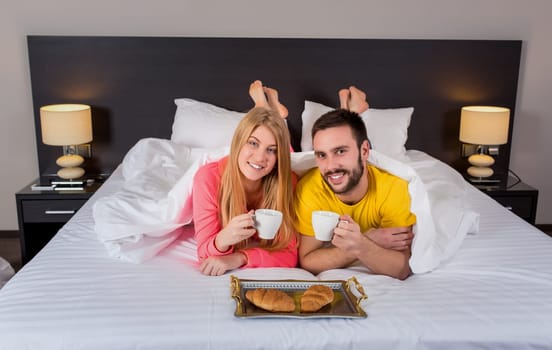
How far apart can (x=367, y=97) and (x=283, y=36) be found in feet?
1.98

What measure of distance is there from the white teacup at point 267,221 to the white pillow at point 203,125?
1416 mm

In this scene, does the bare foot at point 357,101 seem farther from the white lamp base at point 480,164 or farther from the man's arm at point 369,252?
the man's arm at point 369,252

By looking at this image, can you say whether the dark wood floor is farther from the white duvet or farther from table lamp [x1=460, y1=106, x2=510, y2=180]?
Result: table lamp [x1=460, y1=106, x2=510, y2=180]

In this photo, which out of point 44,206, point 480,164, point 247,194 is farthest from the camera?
point 480,164

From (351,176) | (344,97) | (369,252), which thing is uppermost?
(344,97)

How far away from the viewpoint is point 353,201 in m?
1.87

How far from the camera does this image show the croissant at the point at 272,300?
147 centimetres

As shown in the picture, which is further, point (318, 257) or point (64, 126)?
point (64, 126)

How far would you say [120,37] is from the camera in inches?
125

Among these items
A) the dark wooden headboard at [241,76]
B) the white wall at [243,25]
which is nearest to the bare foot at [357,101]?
the dark wooden headboard at [241,76]

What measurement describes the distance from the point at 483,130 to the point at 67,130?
2237 mm

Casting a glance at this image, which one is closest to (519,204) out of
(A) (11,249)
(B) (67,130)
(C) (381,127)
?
(C) (381,127)

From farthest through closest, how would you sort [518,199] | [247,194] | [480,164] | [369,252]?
1. [480,164]
2. [518,199]
3. [247,194]
4. [369,252]

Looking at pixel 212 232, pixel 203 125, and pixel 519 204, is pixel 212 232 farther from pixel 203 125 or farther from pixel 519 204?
pixel 519 204
